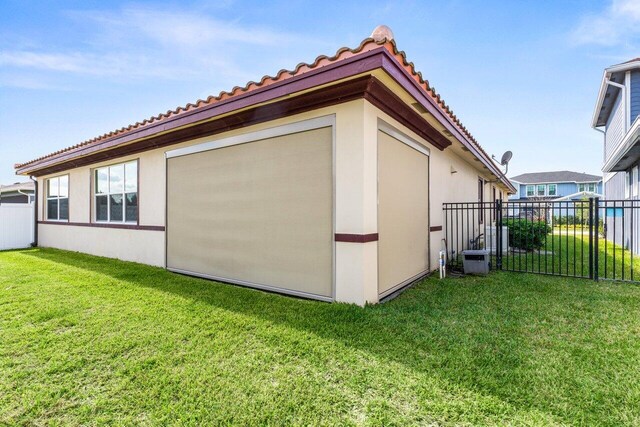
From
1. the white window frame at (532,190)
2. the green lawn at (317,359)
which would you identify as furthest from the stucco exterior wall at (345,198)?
the white window frame at (532,190)

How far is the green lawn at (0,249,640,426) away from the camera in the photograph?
1.94 metres

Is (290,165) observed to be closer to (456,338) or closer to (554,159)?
(456,338)

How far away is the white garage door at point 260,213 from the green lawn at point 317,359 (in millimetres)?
520

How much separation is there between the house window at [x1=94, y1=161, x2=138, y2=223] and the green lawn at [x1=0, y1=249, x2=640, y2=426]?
3.14 meters

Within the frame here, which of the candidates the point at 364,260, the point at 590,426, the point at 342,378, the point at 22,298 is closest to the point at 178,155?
the point at 22,298

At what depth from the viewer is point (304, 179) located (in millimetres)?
4250

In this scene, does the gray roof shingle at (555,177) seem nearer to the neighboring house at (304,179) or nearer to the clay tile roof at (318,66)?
the neighboring house at (304,179)

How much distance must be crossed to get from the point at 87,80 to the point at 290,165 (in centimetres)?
720

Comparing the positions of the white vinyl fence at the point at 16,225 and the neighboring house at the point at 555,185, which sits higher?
the neighboring house at the point at 555,185

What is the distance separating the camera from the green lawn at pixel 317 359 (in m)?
1.94

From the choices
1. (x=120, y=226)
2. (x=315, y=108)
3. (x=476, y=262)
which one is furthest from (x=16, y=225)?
(x=476, y=262)

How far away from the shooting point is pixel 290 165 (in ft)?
14.4

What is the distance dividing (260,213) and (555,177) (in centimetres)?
3980

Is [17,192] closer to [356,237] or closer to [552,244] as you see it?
[356,237]
